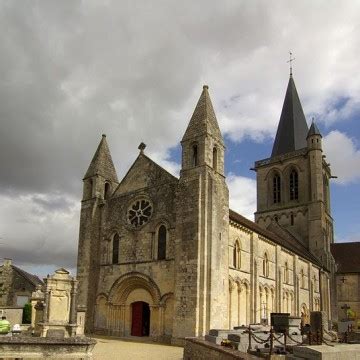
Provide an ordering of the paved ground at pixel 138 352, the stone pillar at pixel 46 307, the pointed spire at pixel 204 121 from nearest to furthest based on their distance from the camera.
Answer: the paved ground at pixel 138 352, the stone pillar at pixel 46 307, the pointed spire at pixel 204 121

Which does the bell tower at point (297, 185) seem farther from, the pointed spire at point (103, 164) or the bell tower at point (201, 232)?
the bell tower at point (201, 232)

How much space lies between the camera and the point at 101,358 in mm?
14656

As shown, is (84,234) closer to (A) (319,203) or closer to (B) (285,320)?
(B) (285,320)

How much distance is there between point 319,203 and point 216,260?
25259 millimetres

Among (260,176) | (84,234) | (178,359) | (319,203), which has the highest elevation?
(260,176)

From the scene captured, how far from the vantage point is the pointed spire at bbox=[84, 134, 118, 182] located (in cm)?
2881

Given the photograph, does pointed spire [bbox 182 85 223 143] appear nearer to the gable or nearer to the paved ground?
the gable

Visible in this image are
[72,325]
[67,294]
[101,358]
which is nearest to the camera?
[101,358]

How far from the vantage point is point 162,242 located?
931 inches

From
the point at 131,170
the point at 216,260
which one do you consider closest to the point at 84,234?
the point at 131,170

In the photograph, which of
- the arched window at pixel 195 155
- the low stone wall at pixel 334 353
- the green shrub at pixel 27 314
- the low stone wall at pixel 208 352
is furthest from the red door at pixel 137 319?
the low stone wall at pixel 334 353

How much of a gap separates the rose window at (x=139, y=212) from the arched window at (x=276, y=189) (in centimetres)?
2566

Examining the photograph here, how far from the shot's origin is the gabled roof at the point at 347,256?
145ft

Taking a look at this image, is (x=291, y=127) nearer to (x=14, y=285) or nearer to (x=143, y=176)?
(x=143, y=176)
